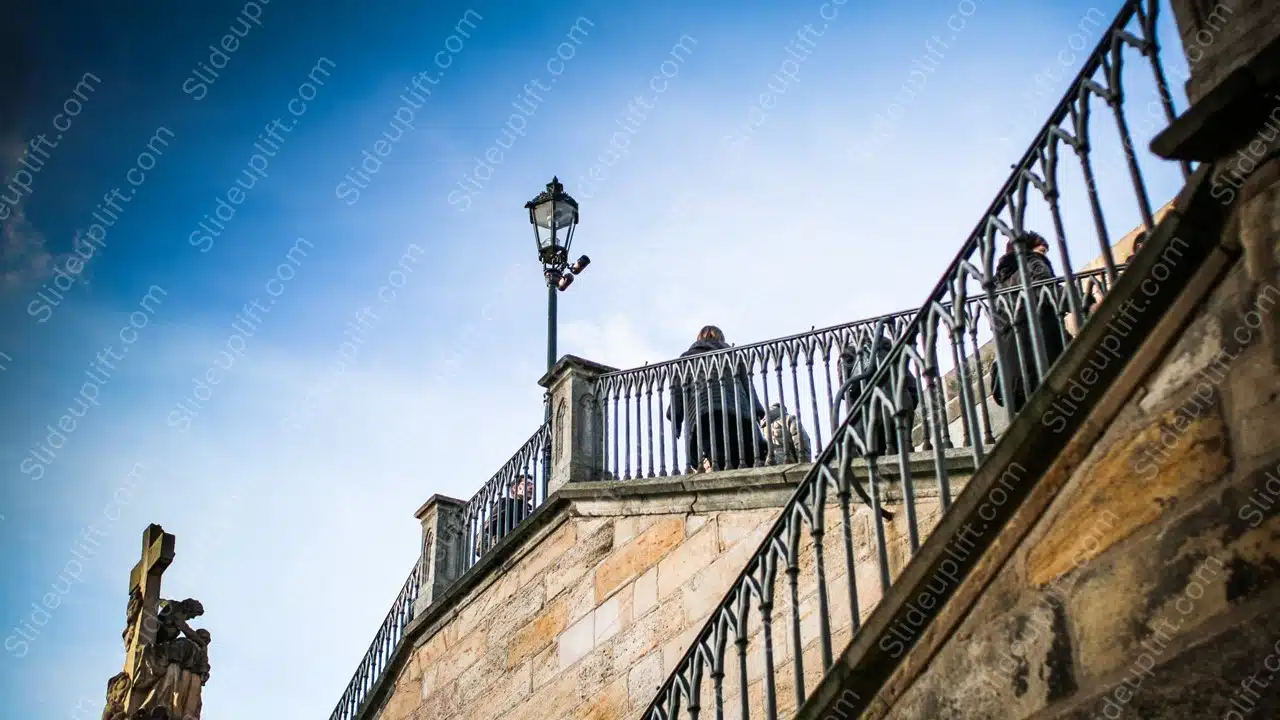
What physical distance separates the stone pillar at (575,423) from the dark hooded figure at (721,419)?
104cm

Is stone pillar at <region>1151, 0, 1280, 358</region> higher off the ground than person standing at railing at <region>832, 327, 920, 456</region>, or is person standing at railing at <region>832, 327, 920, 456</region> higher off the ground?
person standing at railing at <region>832, 327, 920, 456</region>

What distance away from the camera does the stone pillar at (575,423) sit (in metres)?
12.4

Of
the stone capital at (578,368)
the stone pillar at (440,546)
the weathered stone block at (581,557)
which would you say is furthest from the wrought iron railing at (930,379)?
the stone pillar at (440,546)

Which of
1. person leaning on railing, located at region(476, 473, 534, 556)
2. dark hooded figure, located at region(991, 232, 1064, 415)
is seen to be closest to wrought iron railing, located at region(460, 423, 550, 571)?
person leaning on railing, located at region(476, 473, 534, 556)

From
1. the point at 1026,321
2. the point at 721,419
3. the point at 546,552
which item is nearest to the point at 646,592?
the point at 721,419

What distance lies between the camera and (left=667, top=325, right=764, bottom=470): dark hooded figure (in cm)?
1116

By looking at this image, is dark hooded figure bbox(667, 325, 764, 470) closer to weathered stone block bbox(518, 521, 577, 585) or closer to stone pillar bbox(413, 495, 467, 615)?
weathered stone block bbox(518, 521, 577, 585)

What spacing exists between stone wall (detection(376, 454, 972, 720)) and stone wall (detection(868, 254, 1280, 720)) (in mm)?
3645

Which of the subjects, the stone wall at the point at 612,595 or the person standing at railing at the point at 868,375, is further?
the stone wall at the point at 612,595

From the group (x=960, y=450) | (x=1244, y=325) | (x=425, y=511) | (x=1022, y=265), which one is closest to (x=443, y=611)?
(x=425, y=511)

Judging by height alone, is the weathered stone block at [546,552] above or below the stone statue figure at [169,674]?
above

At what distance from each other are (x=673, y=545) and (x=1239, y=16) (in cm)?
679

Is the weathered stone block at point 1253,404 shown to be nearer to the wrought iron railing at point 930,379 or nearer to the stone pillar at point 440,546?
the wrought iron railing at point 930,379

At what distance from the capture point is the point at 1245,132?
462 cm
